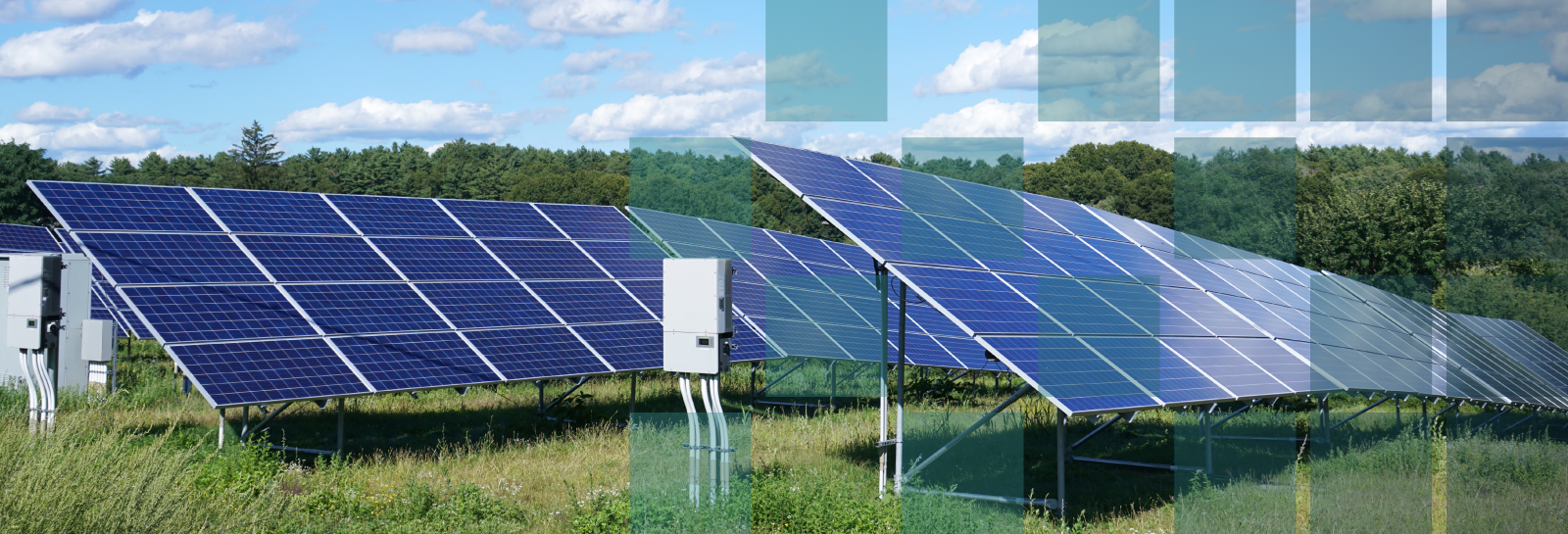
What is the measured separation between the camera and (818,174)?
1338 cm

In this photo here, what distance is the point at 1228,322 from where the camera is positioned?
597 inches

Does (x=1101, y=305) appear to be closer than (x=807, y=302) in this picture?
Yes

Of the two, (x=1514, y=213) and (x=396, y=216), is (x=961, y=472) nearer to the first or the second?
(x=396, y=216)

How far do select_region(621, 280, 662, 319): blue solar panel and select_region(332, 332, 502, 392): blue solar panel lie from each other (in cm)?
449

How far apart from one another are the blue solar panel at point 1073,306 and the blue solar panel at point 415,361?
7939mm

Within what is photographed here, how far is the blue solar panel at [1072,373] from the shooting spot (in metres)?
10.1

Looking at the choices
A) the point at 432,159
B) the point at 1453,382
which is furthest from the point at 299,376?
the point at 432,159

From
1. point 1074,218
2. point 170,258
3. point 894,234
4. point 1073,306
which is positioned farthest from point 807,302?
point 170,258

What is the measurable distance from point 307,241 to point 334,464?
5.61 m

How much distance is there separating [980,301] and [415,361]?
8360 mm

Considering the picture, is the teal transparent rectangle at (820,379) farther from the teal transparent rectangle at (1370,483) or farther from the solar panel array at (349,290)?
the teal transparent rectangle at (1370,483)

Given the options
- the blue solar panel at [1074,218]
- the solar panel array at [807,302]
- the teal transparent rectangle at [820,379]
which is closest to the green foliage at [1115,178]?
the teal transparent rectangle at [820,379]

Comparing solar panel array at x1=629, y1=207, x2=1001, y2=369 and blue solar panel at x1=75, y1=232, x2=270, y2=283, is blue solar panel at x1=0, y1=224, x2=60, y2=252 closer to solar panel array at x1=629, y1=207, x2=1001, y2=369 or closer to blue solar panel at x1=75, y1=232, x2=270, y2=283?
blue solar panel at x1=75, y1=232, x2=270, y2=283

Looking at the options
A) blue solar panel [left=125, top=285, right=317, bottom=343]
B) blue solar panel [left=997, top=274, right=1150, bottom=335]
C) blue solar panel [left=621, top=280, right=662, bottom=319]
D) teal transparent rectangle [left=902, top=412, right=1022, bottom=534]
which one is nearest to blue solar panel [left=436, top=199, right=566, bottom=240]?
blue solar panel [left=621, top=280, right=662, bottom=319]
